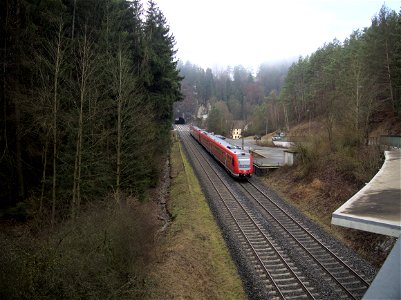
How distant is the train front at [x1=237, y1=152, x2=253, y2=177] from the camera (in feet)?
91.9

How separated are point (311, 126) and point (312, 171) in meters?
39.1

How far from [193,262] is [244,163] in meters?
15.4

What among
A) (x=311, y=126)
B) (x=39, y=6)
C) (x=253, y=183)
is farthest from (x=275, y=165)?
(x=311, y=126)

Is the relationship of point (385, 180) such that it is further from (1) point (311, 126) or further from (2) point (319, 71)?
(2) point (319, 71)

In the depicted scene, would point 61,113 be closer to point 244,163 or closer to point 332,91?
point 244,163

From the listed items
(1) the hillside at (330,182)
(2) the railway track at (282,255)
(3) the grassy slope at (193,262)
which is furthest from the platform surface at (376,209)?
(3) the grassy slope at (193,262)

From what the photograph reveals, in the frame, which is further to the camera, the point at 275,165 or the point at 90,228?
the point at 275,165

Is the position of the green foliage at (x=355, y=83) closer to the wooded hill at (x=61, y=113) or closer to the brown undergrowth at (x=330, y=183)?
the brown undergrowth at (x=330, y=183)

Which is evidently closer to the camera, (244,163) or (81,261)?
(81,261)

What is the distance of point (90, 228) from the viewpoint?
9.90m

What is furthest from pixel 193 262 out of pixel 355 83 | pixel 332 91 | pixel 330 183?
pixel 332 91

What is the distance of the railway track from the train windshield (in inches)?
185

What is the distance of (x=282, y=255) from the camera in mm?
14188

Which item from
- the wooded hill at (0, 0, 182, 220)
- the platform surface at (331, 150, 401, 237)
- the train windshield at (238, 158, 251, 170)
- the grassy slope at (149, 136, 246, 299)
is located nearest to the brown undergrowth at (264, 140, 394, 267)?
the platform surface at (331, 150, 401, 237)
